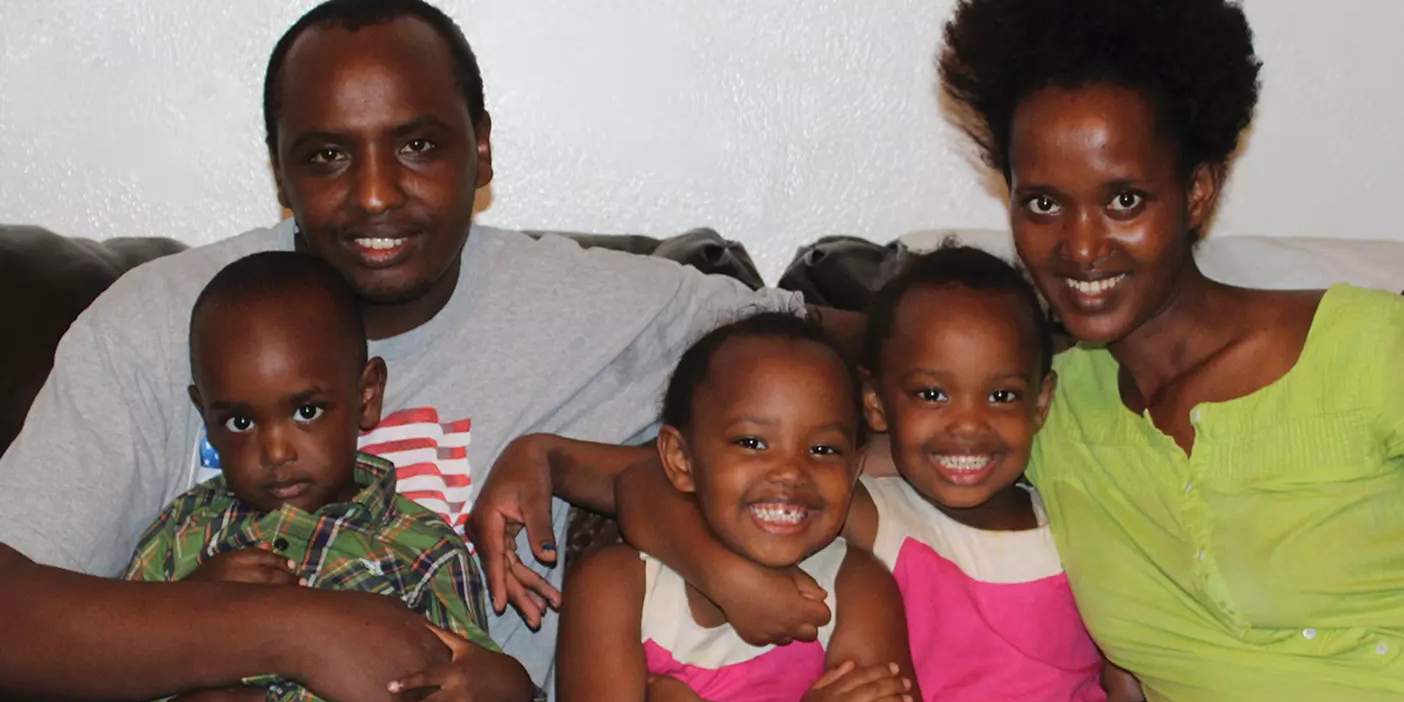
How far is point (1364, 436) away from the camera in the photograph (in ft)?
6.06

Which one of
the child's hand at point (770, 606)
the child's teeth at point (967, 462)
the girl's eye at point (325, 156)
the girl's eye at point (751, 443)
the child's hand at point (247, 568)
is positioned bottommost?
the child's hand at point (770, 606)

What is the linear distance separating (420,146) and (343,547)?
0.56 m

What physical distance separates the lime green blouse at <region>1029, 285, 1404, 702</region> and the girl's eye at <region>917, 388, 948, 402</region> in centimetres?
29

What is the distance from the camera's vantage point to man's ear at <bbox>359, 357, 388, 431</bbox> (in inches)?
79.3

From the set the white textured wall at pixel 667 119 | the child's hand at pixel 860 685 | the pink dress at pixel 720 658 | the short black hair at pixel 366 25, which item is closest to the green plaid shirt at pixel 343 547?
the pink dress at pixel 720 658

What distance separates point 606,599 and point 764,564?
211 millimetres

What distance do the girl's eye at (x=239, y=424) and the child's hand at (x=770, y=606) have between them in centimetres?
64

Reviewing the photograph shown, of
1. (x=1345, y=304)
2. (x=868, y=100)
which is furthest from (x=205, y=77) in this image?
(x=1345, y=304)

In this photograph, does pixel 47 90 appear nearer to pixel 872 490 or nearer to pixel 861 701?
pixel 872 490

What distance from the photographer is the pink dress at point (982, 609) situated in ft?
6.60

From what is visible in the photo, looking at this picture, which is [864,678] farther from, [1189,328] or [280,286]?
[280,286]

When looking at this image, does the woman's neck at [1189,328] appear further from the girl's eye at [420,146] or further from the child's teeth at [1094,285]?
the girl's eye at [420,146]

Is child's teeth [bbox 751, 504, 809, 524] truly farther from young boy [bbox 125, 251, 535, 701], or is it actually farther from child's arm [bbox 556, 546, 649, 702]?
young boy [bbox 125, 251, 535, 701]

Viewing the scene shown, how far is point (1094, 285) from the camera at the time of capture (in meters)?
1.90
